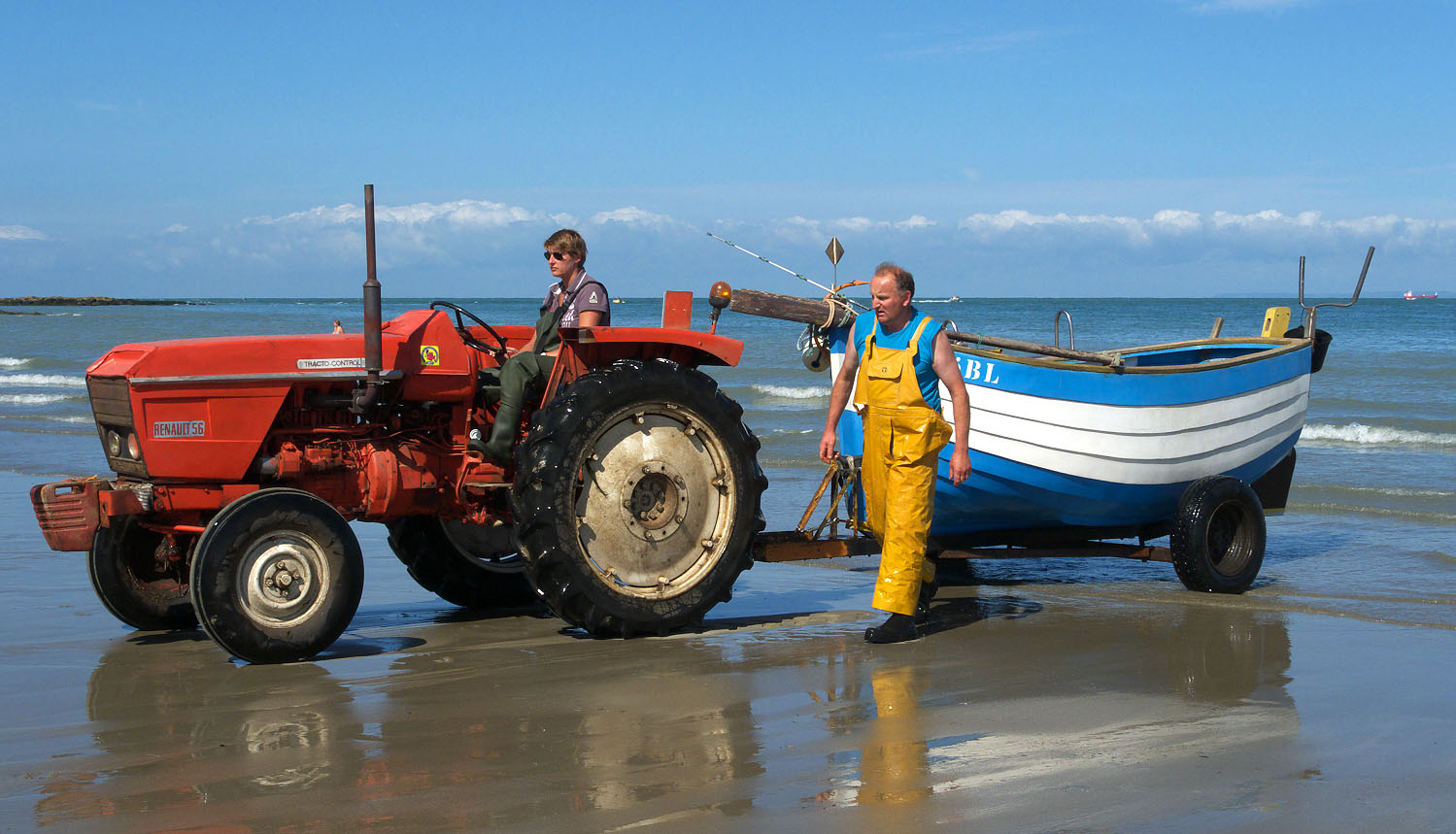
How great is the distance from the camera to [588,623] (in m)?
5.48

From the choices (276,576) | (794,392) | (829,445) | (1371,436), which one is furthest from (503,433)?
(794,392)

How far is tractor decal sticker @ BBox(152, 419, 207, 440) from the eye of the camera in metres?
5.00

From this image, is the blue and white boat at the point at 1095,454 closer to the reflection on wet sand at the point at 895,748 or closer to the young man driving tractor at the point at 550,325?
the young man driving tractor at the point at 550,325

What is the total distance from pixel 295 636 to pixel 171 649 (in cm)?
75

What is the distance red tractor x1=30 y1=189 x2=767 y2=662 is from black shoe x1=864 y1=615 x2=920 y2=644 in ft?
2.14

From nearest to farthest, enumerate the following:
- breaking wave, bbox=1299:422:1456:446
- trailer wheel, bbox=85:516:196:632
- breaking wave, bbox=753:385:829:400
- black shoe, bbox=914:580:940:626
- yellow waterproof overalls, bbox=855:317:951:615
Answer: trailer wheel, bbox=85:516:196:632 < yellow waterproof overalls, bbox=855:317:951:615 < black shoe, bbox=914:580:940:626 < breaking wave, bbox=1299:422:1456:446 < breaking wave, bbox=753:385:829:400

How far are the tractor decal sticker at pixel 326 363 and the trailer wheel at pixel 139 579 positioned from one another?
99cm

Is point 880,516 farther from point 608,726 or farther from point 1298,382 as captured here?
point 1298,382

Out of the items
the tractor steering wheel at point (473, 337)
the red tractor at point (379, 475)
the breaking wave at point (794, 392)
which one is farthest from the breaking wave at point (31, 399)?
the tractor steering wheel at point (473, 337)

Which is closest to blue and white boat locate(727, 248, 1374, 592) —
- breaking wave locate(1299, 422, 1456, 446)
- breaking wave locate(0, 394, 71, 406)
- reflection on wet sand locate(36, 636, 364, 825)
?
reflection on wet sand locate(36, 636, 364, 825)

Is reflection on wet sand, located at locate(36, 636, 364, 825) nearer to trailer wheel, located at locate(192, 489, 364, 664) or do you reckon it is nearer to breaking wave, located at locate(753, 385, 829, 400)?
trailer wheel, located at locate(192, 489, 364, 664)

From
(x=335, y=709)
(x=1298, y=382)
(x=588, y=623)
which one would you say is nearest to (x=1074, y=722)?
(x=588, y=623)

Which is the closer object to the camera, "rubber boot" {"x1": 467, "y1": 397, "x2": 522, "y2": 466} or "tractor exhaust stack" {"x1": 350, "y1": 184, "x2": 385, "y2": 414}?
"tractor exhaust stack" {"x1": 350, "y1": 184, "x2": 385, "y2": 414}

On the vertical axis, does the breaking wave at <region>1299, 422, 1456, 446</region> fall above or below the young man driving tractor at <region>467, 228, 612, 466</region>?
below
